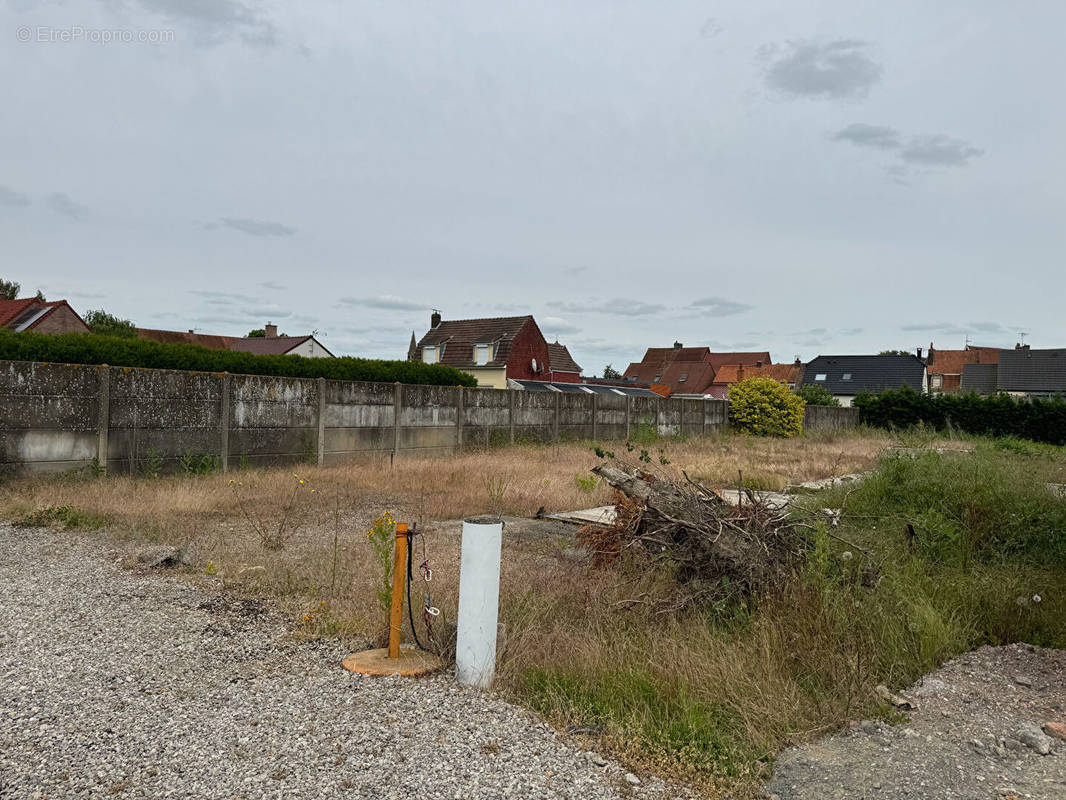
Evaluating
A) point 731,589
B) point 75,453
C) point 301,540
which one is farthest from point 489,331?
point 731,589

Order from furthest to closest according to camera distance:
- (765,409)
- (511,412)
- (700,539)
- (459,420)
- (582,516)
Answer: (765,409) → (511,412) → (459,420) → (582,516) → (700,539)

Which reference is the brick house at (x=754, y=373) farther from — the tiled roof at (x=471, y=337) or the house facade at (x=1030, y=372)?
the tiled roof at (x=471, y=337)

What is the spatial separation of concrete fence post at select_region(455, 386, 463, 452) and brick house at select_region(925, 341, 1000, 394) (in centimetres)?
6289

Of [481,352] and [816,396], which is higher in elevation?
[481,352]

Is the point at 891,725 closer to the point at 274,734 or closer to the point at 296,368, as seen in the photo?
the point at 274,734

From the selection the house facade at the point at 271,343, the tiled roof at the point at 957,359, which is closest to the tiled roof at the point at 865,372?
the tiled roof at the point at 957,359

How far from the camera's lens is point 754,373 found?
6925 centimetres

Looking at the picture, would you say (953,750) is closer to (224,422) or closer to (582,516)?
(582,516)

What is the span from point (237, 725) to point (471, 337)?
136ft

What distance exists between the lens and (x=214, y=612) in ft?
17.5

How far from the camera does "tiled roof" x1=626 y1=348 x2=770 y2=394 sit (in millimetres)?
71000

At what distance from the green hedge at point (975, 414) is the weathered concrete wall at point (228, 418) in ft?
64.7

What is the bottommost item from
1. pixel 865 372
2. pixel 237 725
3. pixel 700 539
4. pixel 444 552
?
pixel 237 725

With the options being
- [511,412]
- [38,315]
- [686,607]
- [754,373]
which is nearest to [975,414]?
[511,412]
